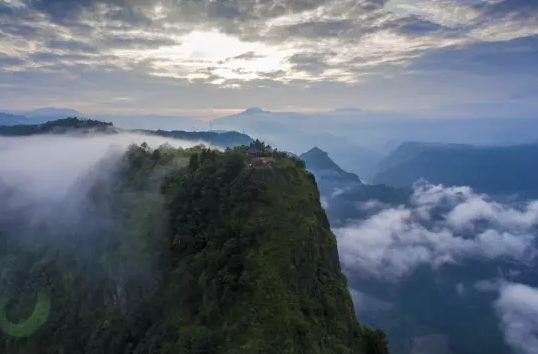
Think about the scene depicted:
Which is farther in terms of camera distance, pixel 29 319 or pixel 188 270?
pixel 29 319

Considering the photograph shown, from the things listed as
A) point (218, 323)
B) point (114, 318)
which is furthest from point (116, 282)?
point (218, 323)

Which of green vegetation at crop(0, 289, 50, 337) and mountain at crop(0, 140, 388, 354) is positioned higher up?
mountain at crop(0, 140, 388, 354)

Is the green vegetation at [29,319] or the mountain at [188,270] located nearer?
the mountain at [188,270]

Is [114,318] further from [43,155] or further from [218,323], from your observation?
[43,155]

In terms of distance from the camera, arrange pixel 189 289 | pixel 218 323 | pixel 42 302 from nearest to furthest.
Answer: pixel 218 323 → pixel 189 289 → pixel 42 302

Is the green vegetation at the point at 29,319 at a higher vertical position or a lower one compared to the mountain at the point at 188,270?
lower

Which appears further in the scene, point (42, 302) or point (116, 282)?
point (42, 302)

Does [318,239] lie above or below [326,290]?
above

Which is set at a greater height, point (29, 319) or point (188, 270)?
point (188, 270)
